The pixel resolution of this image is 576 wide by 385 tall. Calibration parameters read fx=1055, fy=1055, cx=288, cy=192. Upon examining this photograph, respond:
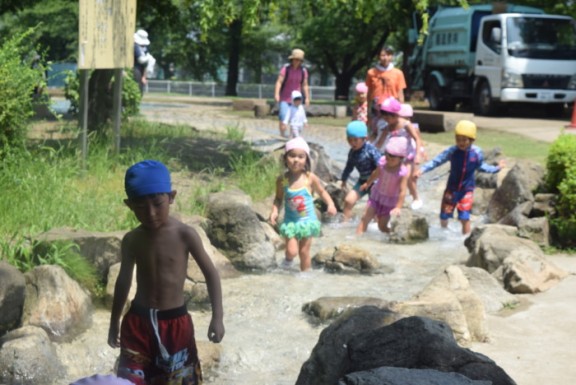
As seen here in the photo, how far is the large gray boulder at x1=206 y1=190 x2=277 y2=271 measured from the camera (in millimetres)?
8891

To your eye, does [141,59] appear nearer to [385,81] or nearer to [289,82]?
[289,82]

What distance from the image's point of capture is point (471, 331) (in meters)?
6.36

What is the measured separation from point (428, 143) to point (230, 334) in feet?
36.3

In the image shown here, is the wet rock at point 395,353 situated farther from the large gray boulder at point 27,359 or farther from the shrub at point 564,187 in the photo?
the shrub at point 564,187

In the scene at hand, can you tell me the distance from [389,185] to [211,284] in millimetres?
6222

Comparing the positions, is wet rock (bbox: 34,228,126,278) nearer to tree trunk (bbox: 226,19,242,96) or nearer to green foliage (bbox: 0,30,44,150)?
green foliage (bbox: 0,30,44,150)

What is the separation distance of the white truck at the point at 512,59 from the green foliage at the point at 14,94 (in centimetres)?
1495

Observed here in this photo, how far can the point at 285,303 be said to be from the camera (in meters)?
7.67

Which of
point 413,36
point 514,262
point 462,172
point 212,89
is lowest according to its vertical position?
point 212,89

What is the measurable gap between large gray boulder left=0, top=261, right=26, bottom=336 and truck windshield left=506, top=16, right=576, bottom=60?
18444mm

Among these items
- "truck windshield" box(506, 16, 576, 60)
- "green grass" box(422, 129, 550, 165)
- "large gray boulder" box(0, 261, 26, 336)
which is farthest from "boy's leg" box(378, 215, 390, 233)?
"truck windshield" box(506, 16, 576, 60)

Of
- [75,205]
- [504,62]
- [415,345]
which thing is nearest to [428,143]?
[504,62]

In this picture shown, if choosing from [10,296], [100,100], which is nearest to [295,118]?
[100,100]

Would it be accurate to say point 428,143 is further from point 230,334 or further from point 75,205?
point 230,334
